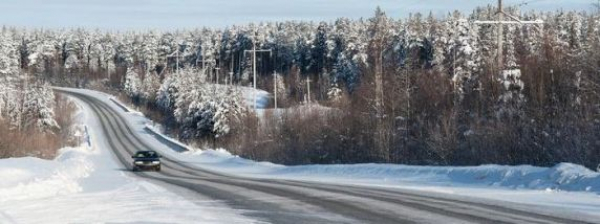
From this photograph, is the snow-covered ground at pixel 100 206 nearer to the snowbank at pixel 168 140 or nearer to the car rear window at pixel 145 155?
the car rear window at pixel 145 155

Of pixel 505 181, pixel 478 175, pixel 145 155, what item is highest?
pixel 145 155

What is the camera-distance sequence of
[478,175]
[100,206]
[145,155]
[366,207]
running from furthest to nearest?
[145,155] → [478,175] → [100,206] → [366,207]

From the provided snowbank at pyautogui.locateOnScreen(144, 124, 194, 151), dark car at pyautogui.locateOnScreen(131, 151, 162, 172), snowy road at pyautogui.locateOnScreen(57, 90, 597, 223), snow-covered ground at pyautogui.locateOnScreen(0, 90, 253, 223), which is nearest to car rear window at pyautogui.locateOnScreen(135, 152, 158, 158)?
dark car at pyautogui.locateOnScreen(131, 151, 162, 172)

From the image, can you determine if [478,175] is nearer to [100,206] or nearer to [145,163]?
[100,206]

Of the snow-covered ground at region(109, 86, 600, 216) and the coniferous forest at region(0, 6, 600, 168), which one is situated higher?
the coniferous forest at region(0, 6, 600, 168)

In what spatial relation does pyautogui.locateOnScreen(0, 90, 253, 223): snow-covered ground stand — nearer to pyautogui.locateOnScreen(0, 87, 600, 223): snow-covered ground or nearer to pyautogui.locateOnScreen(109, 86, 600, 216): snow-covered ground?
pyautogui.locateOnScreen(0, 87, 600, 223): snow-covered ground

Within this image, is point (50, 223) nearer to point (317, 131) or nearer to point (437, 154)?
point (437, 154)

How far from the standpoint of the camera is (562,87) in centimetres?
2544

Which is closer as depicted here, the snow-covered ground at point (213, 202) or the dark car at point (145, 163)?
the snow-covered ground at point (213, 202)

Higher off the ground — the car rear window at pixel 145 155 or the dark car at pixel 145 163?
the car rear window at pixel 145 155

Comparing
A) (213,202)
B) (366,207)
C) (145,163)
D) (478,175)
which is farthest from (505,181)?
(145,163)

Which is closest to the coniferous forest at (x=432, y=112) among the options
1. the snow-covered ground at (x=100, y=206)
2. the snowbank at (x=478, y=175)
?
the snowbank at (x=478, y=175)

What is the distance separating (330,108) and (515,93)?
17432 millimetres

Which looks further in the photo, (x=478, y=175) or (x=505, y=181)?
(x=478, y=175)
